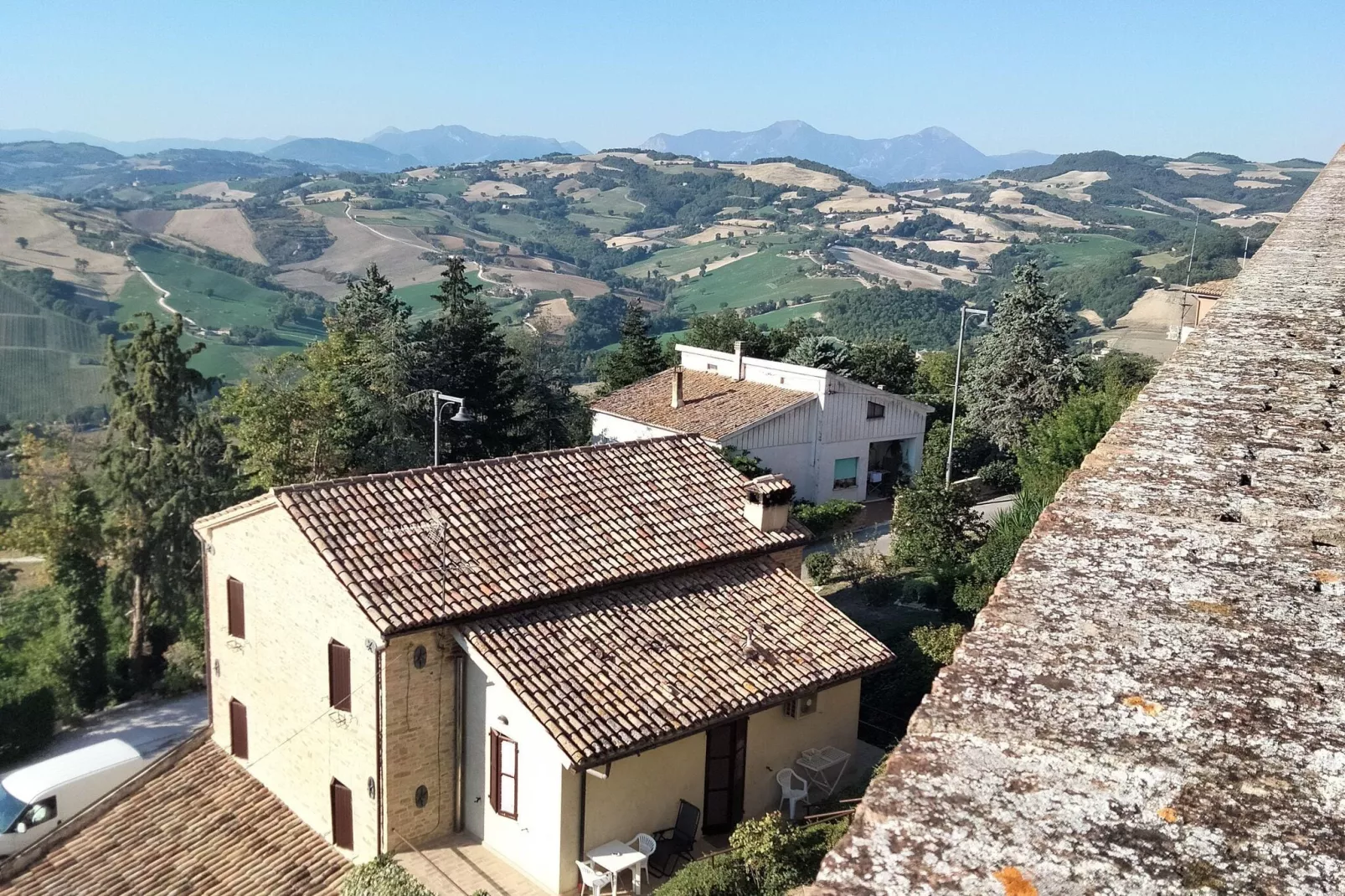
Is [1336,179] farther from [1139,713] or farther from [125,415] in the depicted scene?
[125,415]

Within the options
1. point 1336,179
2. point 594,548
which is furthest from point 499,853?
point 1336,179

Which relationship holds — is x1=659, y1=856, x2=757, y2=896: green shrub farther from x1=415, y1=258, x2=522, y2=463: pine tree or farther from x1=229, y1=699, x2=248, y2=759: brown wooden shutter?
x1=415, y1=258, x2=522, y2=463: pine tree

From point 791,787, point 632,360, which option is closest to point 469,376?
point 632,360

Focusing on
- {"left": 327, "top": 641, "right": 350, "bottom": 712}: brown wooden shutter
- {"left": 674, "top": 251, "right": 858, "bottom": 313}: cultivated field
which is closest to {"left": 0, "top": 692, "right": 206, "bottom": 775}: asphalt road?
{"left": 327, "top": 641, "right": 350, "bottom": 712}: brown wooden shutter

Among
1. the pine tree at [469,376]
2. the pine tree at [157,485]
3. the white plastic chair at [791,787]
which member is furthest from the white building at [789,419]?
the white plastic chair at [791,787]

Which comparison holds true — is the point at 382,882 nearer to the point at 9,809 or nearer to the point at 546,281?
the point at 9,809

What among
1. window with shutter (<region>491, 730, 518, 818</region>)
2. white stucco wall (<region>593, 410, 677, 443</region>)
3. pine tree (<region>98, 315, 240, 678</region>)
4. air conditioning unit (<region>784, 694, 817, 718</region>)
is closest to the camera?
window with shutter (<region>491, 730, 518, 818</region>)
